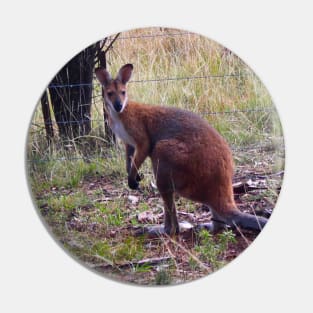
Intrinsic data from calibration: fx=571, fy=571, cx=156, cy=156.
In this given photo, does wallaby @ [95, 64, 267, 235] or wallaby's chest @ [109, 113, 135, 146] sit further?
wallaby's chest @ [109, 113, 135, 146]

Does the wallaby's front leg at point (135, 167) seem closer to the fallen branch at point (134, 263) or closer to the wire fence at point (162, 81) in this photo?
the wire fence at point (162, 81)

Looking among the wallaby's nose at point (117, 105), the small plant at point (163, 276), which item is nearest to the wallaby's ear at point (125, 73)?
the wallaby's nose at point (117, 105)

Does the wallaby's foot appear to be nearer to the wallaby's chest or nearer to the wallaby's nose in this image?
the wallaby's chest

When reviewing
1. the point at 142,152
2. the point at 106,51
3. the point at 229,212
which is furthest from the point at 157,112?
the point at 229,212

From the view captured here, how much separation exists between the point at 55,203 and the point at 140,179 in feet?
1.97

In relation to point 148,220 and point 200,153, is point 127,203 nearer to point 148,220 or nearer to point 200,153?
point 148,220

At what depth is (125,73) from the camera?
3.82m

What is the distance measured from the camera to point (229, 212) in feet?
12.8

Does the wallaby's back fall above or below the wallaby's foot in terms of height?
above

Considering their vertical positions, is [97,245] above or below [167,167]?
below

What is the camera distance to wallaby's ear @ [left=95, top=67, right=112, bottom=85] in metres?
3.82

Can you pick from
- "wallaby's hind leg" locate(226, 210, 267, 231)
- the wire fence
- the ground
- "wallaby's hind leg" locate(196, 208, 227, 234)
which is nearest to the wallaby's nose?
the wire fence

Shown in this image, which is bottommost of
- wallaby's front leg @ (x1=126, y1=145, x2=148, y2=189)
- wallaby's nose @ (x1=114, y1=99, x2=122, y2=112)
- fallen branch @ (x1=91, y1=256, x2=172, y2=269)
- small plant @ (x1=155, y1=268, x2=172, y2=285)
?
small plant @ (x1=155, y1=268, x2=172, y2=285)

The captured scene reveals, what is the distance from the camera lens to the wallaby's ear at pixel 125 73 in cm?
381
